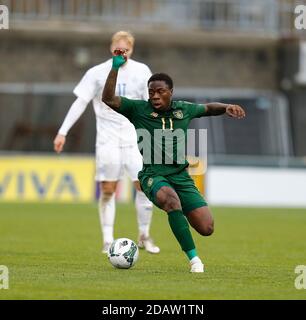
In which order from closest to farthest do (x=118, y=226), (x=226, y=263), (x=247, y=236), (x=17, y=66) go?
(x=226, y=263) → (x=247, y=236) → (x=118, y=226) → (x=17, y=66)

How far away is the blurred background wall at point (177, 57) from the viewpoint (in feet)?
103

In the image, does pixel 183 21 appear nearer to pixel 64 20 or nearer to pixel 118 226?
pixel 64 20

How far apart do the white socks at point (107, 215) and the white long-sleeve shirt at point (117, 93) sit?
28.3 inches

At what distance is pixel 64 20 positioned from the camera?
33.6 m

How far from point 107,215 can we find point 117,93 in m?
1.56

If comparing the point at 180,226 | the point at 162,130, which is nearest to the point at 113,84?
the point at 162,130

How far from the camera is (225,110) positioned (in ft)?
38.0

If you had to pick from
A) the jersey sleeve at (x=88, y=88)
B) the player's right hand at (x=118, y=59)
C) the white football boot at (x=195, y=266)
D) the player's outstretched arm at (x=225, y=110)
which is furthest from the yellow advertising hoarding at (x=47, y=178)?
the player's right hand at (x=118, y=59)

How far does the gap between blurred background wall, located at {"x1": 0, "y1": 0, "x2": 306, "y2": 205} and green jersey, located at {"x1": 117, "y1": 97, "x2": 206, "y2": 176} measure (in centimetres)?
1948

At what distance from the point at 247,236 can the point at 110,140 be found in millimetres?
4345

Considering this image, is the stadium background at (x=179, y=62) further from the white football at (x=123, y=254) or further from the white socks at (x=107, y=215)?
the white football at (x=123, y=254)

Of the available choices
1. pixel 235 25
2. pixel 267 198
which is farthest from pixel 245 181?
pixel 235 25

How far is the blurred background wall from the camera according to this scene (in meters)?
31.4

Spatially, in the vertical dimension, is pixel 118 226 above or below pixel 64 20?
below
